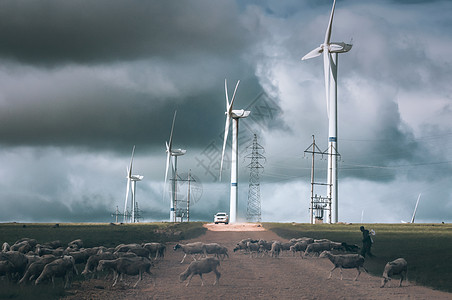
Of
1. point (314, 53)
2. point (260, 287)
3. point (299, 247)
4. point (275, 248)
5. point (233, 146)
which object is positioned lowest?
point (260, 287)

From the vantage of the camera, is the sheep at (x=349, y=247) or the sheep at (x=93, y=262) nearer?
the sheep at (x=93, y=262)

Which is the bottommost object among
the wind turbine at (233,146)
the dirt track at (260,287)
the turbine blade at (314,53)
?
the dirt track at (260,287)

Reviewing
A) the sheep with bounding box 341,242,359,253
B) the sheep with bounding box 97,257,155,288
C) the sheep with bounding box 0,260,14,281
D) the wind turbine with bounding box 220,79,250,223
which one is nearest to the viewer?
the sheep with bounding box 0,260,14,281

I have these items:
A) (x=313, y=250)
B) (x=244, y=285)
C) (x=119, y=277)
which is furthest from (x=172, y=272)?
(x=313, y=250)

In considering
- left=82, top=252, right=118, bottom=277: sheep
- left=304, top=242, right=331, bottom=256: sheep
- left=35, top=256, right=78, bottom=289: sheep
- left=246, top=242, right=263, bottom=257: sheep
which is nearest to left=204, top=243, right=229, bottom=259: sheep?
left=246, top=242, right=263, bottom=257: sheep

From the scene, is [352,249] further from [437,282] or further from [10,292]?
[10,292]

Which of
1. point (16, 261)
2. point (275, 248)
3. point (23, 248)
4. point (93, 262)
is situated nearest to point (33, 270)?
point (16, 261)

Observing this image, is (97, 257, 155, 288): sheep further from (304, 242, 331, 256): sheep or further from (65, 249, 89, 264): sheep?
(304, 242, 331, 256): sheep

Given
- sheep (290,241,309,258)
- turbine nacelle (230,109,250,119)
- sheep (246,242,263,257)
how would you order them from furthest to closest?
turbine nacelle (230,109,250,119) → sheep (246,242,263,257) → sheep (290,241,309,258)

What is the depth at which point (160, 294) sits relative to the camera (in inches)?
977

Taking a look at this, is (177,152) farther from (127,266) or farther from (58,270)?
(58,270)

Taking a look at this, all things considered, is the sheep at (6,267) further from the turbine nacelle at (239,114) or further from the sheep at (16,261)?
the turbine nacelle at (239,114)


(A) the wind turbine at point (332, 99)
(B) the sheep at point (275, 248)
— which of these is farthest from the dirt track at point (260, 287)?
(A) the wind turbine at point (332, 99)

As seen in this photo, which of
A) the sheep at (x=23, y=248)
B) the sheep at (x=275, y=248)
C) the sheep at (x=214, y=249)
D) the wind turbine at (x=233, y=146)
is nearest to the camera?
the sheep at (x=23, y=248)
